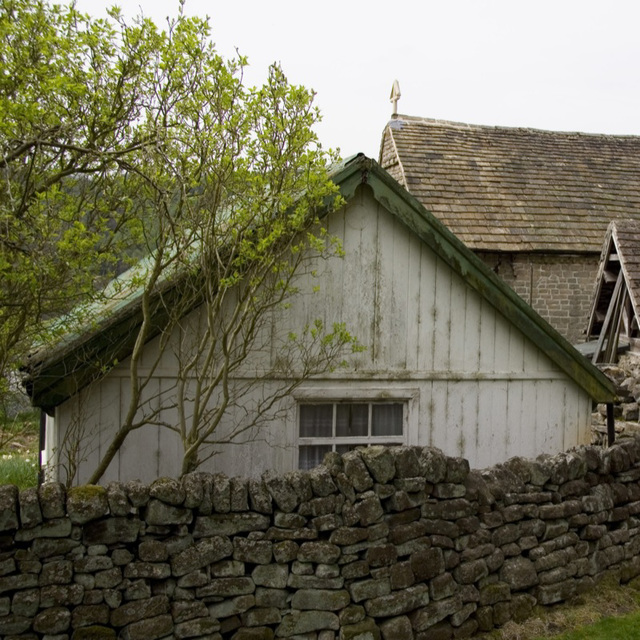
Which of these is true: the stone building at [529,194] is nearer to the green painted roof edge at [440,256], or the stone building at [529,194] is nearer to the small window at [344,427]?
the green painted roof edge at [440,256]

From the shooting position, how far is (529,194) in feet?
61.5

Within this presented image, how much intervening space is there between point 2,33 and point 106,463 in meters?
3.22

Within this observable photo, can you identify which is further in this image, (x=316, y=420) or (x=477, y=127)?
(x=477, y=127)

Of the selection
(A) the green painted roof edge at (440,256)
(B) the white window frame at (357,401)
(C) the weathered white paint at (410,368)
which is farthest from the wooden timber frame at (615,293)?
(B) the white window frame at (357,401)

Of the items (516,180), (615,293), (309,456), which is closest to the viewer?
(309,456)

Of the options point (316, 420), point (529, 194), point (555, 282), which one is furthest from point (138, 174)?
point (529, 194)

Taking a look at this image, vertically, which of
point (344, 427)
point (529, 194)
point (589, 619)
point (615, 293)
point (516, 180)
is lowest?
point (589, 619)

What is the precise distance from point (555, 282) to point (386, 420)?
11850mm

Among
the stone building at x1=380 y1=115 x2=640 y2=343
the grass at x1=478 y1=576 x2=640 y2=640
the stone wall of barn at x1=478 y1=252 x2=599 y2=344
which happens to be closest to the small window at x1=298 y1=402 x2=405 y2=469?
the grass at x1=478 y1=576 x2=640 y2=640

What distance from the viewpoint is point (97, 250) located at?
5355 millimetres

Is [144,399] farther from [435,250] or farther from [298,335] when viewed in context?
[435,250]

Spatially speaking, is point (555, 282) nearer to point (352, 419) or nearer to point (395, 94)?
point (395, 94)

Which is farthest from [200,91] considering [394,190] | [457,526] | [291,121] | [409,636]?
[409,636]

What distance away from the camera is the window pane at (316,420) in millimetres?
6766
